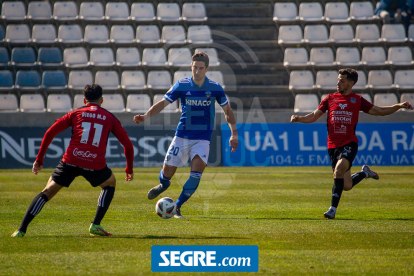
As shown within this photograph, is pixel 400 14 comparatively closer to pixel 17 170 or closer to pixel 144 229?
pixel 17 170

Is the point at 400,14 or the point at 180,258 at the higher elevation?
the point at 400,14

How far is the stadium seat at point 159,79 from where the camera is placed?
20031 millimetres

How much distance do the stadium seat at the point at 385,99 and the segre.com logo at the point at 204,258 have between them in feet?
52.0

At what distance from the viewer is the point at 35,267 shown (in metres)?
4.73

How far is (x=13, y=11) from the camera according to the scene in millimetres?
21438

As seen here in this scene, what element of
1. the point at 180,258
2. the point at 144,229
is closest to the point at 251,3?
the point at 144,229

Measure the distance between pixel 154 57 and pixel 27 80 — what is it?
16.9 ft

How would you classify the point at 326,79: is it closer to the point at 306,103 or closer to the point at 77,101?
the point at 306,103

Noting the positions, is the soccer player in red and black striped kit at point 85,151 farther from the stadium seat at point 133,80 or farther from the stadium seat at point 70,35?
the stadium seat at point 70,35

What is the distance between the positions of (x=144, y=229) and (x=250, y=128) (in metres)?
11.5

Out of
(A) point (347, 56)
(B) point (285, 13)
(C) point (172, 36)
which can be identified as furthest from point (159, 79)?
(A) point (347, 56)

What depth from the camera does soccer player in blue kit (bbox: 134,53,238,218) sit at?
309 inches

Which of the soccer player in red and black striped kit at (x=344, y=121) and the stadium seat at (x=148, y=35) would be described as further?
the stadium seat at (x=148, y=35)

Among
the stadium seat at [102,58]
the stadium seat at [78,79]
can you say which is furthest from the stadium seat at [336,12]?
the stadium seat at [78,79]
